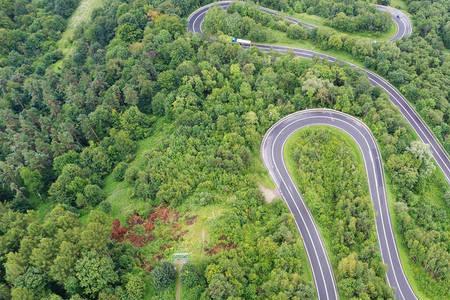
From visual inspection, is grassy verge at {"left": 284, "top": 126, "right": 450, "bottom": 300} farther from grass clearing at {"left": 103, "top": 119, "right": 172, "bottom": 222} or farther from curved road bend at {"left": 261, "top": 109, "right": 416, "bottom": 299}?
grass clearing at {"left": 103, "top": 119, "right": 172, "bottom": 222}

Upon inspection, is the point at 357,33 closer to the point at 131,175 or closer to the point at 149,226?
the point at 131,175

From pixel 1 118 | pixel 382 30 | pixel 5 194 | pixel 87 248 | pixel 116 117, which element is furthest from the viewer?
pixel 382 30

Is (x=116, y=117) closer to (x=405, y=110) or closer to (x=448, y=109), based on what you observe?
(x=405, y=110)

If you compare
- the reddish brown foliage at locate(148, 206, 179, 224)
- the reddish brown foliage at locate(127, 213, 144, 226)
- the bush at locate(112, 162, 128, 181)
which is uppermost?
the bush at locate(112, 162, 128, 181)

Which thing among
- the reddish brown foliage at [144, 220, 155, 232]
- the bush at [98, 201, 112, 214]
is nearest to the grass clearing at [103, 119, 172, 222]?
the bush at [98, 201, 112, 214]

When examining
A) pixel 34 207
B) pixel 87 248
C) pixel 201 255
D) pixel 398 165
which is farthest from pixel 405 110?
pixel 34 207

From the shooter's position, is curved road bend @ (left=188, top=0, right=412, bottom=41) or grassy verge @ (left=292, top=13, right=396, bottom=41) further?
curved road bend @ (left=188, top=0, right=412, bottom=41)
